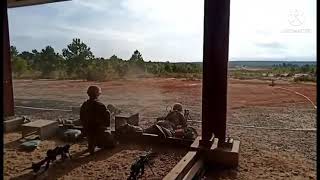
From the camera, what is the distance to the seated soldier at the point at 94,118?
323cm

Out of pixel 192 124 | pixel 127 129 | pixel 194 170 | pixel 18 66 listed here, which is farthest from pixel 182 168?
pixel 18 66

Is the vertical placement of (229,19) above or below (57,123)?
above

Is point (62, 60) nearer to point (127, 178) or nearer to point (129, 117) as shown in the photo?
point (129, 117)

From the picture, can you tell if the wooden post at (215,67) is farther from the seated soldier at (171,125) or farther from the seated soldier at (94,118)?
the seated soldier at (94,118)

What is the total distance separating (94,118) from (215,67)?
1.53 metres

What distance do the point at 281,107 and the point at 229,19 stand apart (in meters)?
5.50

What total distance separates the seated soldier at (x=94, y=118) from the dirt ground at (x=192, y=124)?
8.4 inches

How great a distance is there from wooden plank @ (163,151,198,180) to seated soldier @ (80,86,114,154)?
117cm

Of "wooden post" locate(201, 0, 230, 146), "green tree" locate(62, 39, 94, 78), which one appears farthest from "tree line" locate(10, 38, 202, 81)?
"wooden post" locate(201, 0, 230, 146)

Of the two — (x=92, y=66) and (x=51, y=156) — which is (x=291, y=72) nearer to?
(x=51, y=156)

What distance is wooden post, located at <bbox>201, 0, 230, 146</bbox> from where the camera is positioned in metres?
2.77

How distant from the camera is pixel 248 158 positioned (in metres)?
3.11

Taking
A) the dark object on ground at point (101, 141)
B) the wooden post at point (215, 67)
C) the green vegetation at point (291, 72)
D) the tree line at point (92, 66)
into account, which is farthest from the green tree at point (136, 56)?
the wooden post at point (215, 67)

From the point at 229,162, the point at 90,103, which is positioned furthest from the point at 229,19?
the point at 90,103
